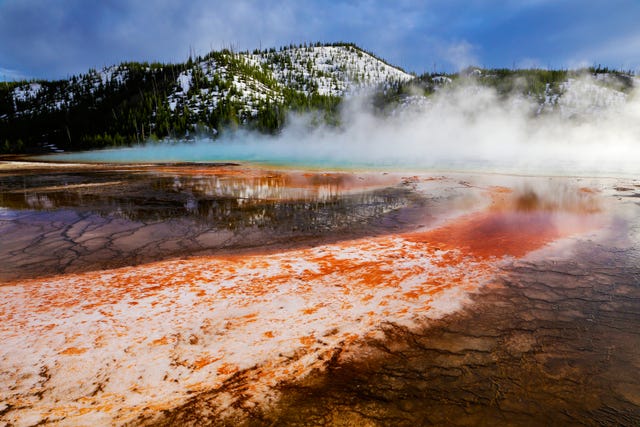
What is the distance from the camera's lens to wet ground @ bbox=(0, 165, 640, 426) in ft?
9.32

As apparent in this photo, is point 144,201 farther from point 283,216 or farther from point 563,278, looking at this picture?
point 563,278

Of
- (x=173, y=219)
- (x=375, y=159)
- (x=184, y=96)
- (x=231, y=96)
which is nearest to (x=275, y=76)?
(x=231, y=96)

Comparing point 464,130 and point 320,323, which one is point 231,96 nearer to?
point 464,130

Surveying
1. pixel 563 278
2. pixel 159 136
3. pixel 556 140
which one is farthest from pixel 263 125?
pixel 563 278

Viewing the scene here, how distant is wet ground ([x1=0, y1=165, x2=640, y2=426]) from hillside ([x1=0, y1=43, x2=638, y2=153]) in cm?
7637

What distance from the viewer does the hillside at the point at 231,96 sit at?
82.1 meters

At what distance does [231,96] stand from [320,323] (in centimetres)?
9882

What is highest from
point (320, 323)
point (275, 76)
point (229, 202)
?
point (275, 76)

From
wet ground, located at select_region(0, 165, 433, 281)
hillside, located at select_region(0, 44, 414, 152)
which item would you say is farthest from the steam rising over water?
wet ground, located at select_region(0, 165, 433, 281)

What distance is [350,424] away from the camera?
2.63 m

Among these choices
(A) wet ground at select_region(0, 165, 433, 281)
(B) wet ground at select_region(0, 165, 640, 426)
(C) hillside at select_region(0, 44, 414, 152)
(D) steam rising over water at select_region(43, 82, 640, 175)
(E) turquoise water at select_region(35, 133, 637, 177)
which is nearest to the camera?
(B) wet ground at select_region(0, 165, 640, 426)

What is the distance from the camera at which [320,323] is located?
13.4 feet

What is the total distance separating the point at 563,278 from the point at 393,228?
383 centimetres

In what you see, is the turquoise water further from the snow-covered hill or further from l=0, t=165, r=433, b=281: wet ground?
the snow-covered hill
